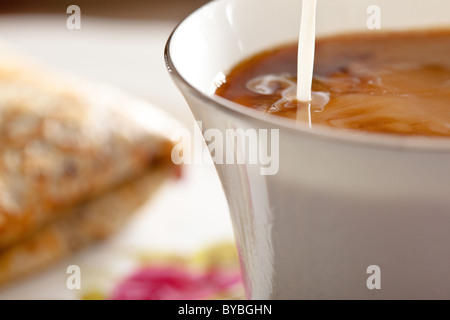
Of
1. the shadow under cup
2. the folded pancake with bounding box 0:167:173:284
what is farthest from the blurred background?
the shadow under cup

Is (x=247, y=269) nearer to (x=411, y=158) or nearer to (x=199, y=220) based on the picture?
(x=411, y=158)

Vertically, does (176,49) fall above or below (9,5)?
below

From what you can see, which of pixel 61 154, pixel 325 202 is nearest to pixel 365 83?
pixel 325 202

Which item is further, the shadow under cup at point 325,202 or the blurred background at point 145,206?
the blurred background at point 145,206

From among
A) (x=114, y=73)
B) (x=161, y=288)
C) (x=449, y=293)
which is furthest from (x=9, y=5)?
(x=449, y=293)

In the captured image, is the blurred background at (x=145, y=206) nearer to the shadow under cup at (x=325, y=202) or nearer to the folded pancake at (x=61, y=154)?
the folded pancake at (x=61, y=154)

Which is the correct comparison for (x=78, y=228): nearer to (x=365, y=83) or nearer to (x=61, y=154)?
(x=61, y=154)

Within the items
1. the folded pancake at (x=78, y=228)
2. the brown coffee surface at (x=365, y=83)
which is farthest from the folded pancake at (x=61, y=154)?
the brown coffee surface at (x=365, y=83)
